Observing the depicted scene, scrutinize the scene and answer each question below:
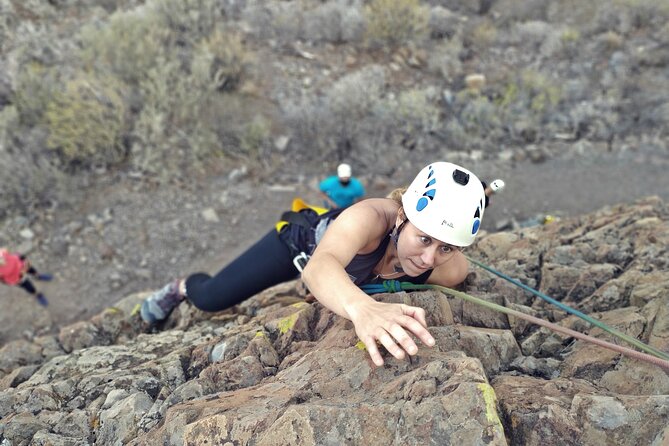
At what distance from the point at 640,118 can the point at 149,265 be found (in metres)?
Answer: 8.58

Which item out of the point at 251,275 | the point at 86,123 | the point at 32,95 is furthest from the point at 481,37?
the point at 251,275

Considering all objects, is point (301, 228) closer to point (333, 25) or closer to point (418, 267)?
point (418, 267)

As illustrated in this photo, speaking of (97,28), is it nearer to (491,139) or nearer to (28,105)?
(28,105)

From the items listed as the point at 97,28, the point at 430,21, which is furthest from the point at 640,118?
the point at 97,28

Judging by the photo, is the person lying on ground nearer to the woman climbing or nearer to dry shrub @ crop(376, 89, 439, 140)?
dry shrub @ crop(376, 89, 439, 140)

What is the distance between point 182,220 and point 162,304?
10.1 ft

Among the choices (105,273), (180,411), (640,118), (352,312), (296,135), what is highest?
(352,312)

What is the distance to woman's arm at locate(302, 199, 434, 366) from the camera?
1.76 meters

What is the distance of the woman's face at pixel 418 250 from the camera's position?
2.32 meters

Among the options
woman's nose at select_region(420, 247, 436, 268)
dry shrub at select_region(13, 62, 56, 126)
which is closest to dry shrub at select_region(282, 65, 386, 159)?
dry shrub at select_region(13, 62, 56, 126)

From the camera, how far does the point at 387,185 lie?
7.59m

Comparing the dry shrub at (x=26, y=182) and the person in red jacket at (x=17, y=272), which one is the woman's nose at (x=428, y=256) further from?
the dry shrub at (x=26, y=182)

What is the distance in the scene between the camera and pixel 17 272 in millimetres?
5836

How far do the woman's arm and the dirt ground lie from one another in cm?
473
